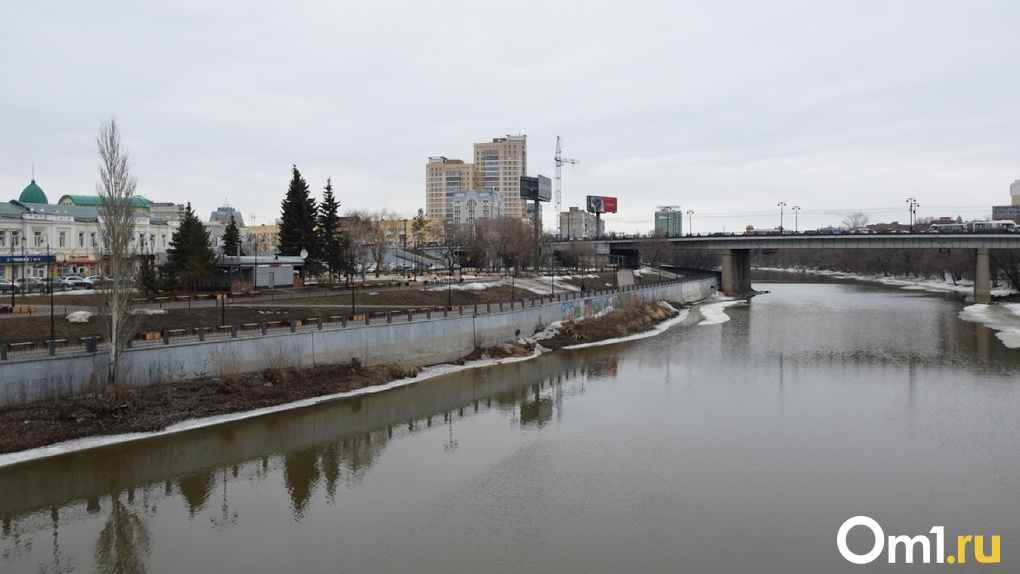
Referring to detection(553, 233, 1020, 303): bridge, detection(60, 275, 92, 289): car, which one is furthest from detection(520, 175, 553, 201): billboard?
detection(60, 275, 92, 289): car

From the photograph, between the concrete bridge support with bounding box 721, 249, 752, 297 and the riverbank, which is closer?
the riverbank

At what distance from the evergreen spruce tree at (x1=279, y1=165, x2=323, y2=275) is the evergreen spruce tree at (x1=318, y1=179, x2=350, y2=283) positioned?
0.68 m

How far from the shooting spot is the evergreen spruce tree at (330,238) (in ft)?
213

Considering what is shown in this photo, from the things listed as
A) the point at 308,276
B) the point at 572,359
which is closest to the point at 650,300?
the point at 572,359

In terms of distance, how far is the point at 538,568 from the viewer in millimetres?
17859

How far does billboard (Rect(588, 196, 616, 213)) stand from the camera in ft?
462

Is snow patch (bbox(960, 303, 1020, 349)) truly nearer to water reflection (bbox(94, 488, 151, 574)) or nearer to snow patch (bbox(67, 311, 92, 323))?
water reflection (bbox(94, 488, 151, 574))

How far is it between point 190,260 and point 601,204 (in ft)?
325

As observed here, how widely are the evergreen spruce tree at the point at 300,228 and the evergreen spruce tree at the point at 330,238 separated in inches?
26.6

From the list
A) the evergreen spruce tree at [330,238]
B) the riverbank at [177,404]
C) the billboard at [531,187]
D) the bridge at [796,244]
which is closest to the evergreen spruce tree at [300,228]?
the evergreen spruce tree at [330,238]

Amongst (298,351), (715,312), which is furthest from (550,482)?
(715,312)

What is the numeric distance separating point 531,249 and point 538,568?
9086cm

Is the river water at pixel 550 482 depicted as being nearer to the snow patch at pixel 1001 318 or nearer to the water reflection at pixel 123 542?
the water reflection at pixel 123 542

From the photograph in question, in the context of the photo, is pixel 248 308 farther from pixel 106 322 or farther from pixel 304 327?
pixel 106 322
